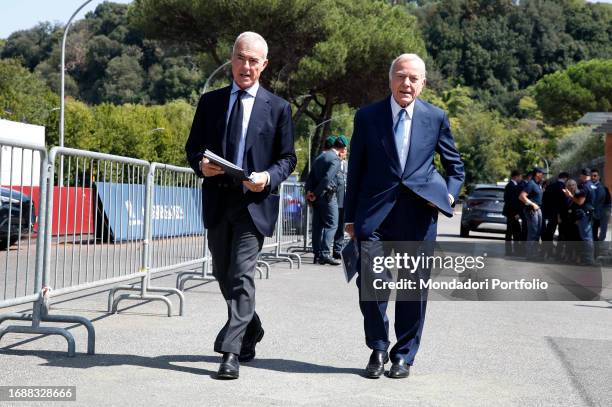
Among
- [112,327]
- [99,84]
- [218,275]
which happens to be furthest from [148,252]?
[99,84]

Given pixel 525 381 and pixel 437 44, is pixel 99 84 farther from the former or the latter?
pixel 525 381

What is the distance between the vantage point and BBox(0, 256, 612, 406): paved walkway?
16.6ft

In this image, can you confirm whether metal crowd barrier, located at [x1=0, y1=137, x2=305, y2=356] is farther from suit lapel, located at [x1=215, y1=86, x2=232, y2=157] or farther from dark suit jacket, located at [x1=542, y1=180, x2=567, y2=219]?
dark suit jacket, located at [x1=542, y1=180, x2=567, y2=219]

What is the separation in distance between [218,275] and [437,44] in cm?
15605

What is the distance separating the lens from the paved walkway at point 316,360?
5074 millimetres

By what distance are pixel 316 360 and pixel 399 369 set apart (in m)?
0.71

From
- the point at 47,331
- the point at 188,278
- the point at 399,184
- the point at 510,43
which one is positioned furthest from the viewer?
the point at 510,43

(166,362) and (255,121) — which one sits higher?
(255,121)

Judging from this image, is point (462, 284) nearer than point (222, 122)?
No

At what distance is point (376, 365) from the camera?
560 centimetres

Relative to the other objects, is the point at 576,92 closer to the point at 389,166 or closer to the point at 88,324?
the point at 389,166

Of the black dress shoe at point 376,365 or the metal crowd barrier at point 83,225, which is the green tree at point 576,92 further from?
the black dress shoe at point 376,365

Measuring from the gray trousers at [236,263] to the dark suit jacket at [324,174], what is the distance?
8940mm

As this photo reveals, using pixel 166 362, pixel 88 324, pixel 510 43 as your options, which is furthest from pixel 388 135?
pixel 510 43
